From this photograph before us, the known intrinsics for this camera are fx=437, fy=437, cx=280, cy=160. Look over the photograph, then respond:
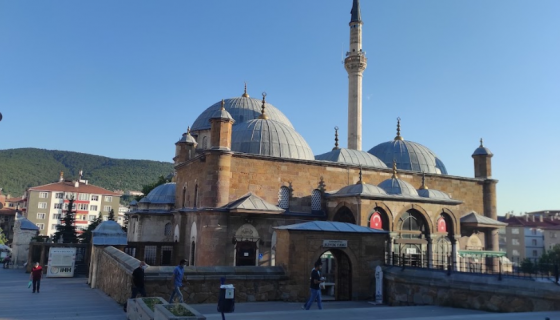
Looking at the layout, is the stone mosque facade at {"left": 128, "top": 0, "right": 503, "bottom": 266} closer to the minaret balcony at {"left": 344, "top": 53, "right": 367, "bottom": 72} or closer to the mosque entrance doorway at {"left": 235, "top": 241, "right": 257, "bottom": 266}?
the mosque entrance doorway at {"left": 235, "top": 241, "right": 257, "bottom": 266}

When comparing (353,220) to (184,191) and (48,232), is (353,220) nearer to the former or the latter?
(184,191)

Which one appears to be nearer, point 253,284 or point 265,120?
point 253,284

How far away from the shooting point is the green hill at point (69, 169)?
122m

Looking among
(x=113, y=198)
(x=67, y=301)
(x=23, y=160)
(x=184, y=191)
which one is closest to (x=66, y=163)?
(x=23, y=160)

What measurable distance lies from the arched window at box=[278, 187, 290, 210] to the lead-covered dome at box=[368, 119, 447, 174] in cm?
1086

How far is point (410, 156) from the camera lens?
2808 cm

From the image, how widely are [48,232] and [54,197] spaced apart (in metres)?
5.75

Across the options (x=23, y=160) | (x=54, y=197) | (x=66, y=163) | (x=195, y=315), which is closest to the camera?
(x=195, y=315)

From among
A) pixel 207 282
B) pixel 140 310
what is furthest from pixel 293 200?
pixel 140 310

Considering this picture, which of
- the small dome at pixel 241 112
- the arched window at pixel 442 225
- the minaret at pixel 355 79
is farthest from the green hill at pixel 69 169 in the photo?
the arched window at pixel 442 225

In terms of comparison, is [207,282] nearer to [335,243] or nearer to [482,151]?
[335,243]

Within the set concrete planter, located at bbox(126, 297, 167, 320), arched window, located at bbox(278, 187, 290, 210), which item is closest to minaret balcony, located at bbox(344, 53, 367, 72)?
arched window, located at bbox(278, 187, 290, 210)

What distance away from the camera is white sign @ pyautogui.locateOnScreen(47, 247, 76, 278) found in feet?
61.9

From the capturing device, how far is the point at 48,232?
Answer: 70438 millimetres
